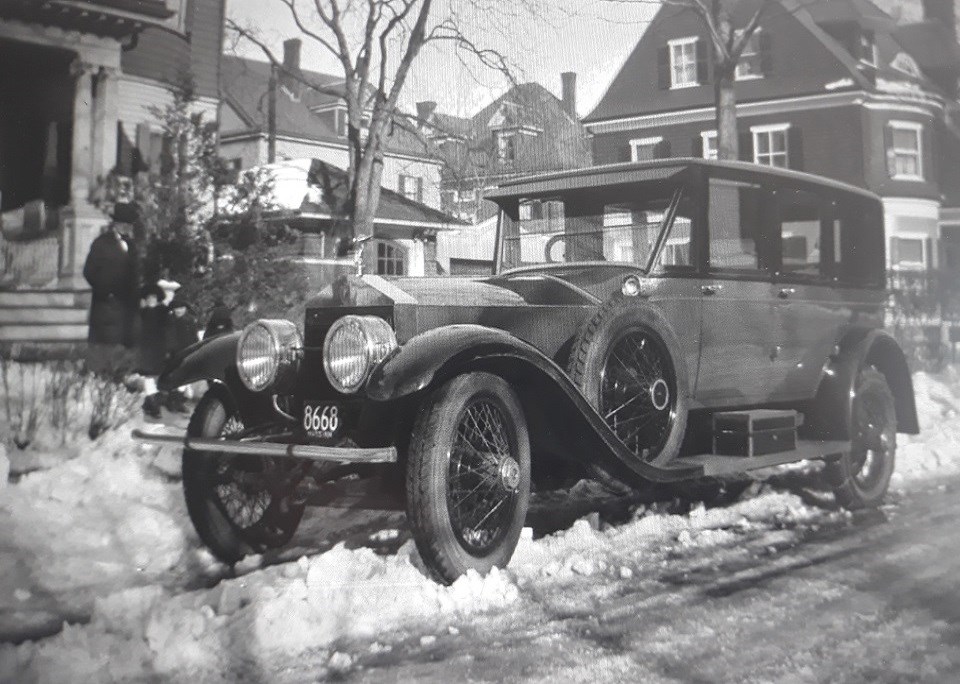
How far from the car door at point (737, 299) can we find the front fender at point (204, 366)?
2.12 m

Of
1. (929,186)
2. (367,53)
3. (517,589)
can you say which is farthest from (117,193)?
(929,186)

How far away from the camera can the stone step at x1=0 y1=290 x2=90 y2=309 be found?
16.5 ft

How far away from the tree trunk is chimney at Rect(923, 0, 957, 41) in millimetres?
2359

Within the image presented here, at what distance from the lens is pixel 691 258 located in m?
4.18

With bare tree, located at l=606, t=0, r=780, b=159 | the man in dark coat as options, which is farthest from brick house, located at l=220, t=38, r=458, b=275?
bare tree, located at l=606, t=0, r=780, b=159

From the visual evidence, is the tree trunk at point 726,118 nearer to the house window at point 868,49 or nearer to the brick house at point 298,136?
the brick house at point 298,136

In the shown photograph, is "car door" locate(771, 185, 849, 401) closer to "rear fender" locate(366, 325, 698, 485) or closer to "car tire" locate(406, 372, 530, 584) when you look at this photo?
"rear fender" locate(366, 325, 698, 485)

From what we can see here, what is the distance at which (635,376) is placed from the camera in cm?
375

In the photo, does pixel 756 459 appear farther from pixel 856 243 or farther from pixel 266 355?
pixel 266 355

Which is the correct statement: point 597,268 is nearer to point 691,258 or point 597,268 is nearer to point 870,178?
point 691,258

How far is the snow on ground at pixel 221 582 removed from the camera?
2.37 m

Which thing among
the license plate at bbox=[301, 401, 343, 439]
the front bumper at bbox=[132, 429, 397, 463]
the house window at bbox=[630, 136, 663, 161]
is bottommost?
the front bumper at bbox=[132, 429, 397, 463]

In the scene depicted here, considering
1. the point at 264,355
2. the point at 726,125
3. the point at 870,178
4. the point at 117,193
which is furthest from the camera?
the point at 870,178

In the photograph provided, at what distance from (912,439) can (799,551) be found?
10.7 feet
